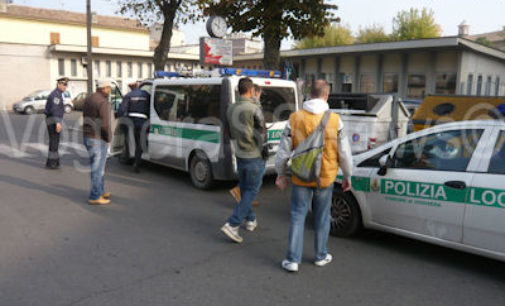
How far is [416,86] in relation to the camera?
75.9 ft

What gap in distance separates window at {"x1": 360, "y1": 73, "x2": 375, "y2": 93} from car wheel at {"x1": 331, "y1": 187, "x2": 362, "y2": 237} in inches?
832

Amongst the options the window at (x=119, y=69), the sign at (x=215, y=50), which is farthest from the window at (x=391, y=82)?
the window at (x=119, y=69)

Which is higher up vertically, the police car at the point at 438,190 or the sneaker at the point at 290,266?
the police car at the point at 438,190

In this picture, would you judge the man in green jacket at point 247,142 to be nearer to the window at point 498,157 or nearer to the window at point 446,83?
the window at point 498,157

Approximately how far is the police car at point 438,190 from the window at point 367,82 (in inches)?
832

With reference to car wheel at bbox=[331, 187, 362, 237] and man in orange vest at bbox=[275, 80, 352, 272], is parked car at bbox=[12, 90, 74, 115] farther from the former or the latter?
man in orange vest at bbox=[275, 80, 352, 272]

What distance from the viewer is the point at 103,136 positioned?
6.51 metres

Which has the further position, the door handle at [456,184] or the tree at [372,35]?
the tree at [372,35]

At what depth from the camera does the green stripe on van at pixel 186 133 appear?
7.31 metres

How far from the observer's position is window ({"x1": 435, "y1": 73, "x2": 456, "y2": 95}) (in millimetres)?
21516

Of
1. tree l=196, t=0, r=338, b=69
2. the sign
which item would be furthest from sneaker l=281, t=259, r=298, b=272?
tree l=196, t=0, r=338, b=69

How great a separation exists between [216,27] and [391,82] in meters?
15.8

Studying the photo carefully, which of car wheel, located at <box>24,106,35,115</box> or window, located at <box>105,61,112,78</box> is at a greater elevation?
window, located at <box>105,61,112,78</box>

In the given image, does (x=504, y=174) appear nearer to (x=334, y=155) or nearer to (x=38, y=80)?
(x=334, y=155)
